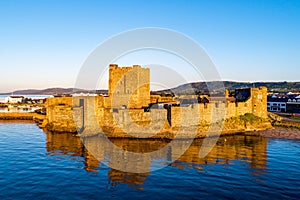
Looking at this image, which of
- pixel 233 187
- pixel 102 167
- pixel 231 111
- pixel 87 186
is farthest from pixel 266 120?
pixel 87 186

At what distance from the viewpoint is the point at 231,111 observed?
90.9ft

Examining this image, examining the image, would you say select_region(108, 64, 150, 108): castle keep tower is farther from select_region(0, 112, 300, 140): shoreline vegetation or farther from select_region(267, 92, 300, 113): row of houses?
select_region(267, 92, 300, 113): row of houses

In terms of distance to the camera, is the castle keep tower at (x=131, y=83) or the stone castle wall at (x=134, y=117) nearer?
the stone castle wall at (x=134, y=117)

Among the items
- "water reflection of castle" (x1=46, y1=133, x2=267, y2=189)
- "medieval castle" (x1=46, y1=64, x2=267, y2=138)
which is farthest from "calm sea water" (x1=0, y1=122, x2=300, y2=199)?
"medieval castle" (x1=46, y1=64, x2=267, y2=138)

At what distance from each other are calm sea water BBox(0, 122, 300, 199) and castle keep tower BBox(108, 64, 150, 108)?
13731 millimetres

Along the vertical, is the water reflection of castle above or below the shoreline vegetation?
below

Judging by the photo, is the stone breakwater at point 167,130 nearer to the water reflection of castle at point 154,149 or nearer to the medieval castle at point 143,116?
the medieval castle at point 143,116

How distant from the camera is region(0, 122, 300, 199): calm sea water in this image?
35.9ft

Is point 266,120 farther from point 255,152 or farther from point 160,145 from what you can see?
point 160,145

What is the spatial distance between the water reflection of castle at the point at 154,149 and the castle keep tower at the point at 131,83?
10640 mm

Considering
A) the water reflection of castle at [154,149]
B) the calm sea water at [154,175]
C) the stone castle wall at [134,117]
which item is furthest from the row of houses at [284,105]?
the calm sea water at [154,175]

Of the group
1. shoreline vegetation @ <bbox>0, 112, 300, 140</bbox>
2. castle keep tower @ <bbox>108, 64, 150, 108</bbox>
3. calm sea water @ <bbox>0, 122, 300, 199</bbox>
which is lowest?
calm sea water @ <bbox>0, 122, 300, 199</bbox>

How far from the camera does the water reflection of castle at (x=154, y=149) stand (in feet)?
46.3

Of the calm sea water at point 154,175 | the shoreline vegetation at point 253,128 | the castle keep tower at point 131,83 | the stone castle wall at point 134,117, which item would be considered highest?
the castle keep tower at point 131,83
